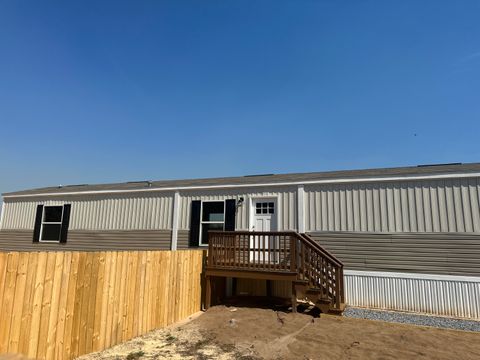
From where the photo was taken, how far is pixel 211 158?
20000 mm

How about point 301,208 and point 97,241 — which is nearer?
point 301,208

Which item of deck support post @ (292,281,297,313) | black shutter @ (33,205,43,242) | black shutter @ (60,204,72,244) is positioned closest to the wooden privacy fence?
deck support post @ (292,281,297,313)

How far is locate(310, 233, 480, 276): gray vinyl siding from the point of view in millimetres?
7695

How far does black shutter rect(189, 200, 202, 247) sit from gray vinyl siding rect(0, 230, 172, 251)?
0.90 metres

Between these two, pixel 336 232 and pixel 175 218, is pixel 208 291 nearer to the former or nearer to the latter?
pixel 175 218

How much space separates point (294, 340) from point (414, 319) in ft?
10.7

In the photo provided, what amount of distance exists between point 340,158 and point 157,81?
1140cm

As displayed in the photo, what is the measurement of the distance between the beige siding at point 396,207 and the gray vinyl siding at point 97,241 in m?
5.29

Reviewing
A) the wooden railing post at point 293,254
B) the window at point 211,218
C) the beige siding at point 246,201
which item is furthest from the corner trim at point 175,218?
the wooden railing post at point 293,254

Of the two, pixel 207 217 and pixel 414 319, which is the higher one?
pixel 207 217

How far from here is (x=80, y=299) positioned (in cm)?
473

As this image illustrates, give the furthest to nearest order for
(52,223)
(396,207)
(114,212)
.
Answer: (52,223) → (114,212) → (396,207)

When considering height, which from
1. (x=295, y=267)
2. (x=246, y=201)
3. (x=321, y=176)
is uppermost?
(x=321, y=176)

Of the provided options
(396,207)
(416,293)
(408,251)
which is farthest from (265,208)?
(416,293)
